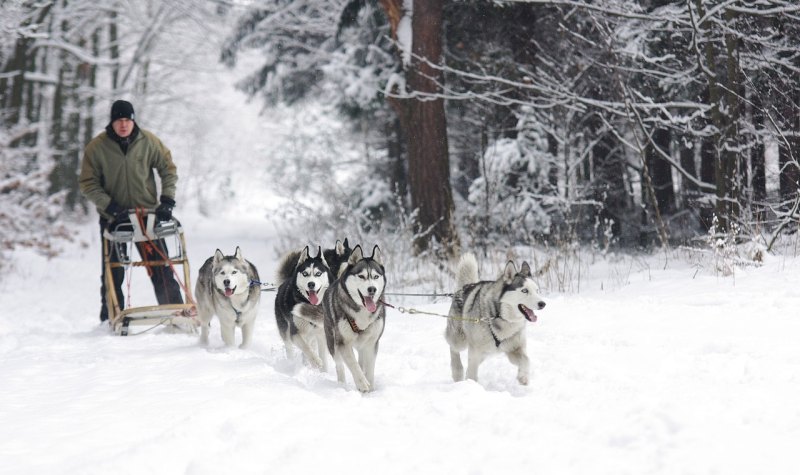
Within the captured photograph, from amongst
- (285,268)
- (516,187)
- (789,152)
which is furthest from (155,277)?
(516,187)

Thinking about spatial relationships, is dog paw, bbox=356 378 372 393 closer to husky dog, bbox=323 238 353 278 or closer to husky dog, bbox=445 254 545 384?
husky dog, bbox=445 254 545 384

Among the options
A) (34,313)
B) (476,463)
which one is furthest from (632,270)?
(34,313)

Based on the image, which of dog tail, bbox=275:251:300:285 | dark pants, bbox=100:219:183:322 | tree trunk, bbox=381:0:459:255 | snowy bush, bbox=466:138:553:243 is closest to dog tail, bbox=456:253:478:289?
dog tail, bbox=275:251:300:285

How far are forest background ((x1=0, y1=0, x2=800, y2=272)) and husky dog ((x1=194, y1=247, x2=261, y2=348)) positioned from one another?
3371 mm

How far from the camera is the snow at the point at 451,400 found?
2770 mm

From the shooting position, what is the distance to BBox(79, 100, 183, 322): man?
673 centimetres

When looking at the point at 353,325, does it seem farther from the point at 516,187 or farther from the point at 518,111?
the point at 518,111

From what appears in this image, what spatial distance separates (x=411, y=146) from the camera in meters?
10.8

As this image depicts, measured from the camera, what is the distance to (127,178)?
6.91 metres

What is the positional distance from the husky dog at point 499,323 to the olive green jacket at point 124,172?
369 cm

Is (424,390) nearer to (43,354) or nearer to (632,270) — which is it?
(43,354)

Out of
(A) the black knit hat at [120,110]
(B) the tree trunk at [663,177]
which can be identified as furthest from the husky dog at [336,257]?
(B) the tree trunk at [663,177]

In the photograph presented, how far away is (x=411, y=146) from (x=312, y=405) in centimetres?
744

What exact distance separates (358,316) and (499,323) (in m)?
0.92
